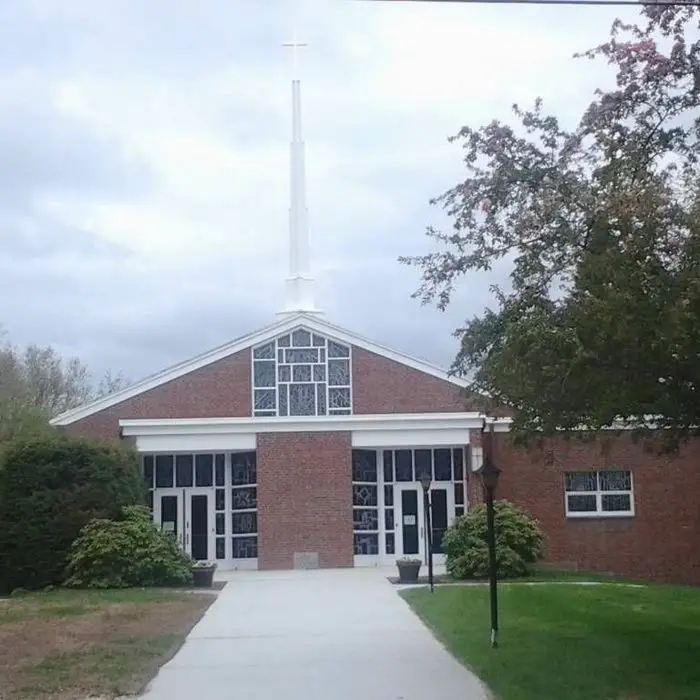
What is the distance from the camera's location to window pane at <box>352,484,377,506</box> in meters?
32.3

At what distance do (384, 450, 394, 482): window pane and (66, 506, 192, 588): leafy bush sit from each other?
750cm

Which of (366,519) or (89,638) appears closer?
(89,638)

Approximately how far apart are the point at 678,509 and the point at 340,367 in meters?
10.1

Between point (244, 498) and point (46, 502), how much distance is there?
6.54 m

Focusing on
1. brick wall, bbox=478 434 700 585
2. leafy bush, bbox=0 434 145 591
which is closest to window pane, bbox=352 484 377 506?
brick wall, bbox=478 434 700 585

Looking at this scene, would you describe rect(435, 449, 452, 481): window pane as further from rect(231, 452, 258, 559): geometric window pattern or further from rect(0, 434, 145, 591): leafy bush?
rect(0, 434, 145, 591): leafy bush

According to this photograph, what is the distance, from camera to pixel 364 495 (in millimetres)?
32438

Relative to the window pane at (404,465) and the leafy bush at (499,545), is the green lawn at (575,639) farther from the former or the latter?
the window pane at (404,465)

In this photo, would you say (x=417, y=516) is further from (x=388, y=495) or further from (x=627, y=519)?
(x=627, y=519)

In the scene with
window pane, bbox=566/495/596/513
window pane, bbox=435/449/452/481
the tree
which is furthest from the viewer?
window pane, bbox=435/449/452/481

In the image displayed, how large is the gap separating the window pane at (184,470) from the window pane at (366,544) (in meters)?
4.95

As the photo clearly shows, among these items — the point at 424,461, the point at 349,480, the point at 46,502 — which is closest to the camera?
the point at 46,502

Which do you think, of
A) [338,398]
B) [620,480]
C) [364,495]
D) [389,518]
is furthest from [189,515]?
[620,480]

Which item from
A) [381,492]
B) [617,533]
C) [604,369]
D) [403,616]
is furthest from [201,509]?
[604,369]
